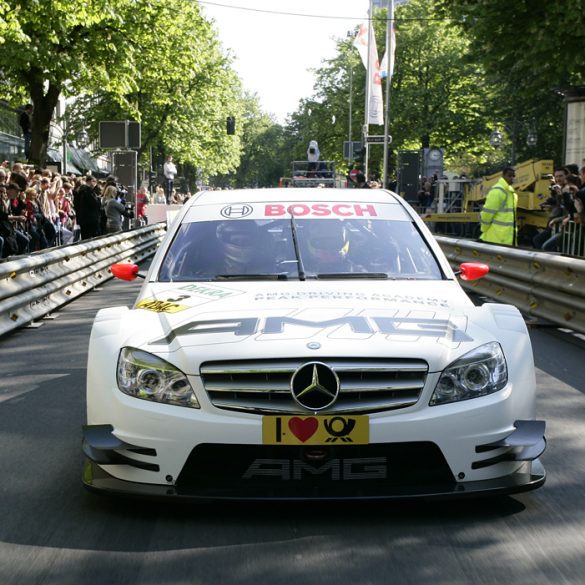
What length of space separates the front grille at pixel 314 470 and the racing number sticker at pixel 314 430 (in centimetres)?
7

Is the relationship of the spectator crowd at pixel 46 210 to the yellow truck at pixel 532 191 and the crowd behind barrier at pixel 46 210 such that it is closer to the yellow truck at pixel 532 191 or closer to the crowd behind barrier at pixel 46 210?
the crowd behind barrier at pixel 46 210

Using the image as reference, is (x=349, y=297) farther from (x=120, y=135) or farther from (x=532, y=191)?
(x=532, y=191)

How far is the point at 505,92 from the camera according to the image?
122 ft

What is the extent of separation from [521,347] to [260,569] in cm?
167

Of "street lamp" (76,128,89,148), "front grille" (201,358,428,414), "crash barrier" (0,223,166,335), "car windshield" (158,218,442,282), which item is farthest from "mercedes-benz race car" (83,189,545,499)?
"street lamp" (76,128,89,148)

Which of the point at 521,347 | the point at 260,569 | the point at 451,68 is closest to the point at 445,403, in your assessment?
the point at 521,347

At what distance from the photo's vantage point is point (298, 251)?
6.02 metres

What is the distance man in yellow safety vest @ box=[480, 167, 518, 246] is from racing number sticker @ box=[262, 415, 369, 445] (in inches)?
475

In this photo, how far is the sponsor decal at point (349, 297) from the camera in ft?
17.1

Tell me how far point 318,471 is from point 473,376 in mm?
752

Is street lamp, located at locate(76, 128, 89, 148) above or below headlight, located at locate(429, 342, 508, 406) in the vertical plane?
above

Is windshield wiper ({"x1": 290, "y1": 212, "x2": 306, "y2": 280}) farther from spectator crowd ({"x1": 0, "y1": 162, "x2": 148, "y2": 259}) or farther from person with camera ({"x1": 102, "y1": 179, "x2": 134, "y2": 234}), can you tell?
person with camera ({"x1": 102, "y1": 179, "x2": 134, "y2": 234})

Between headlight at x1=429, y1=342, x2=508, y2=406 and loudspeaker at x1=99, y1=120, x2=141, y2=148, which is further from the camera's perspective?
loudspeaker at x1=99, y1=120, x2=141, y2=148

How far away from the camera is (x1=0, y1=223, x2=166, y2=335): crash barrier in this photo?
10898 millimetres
